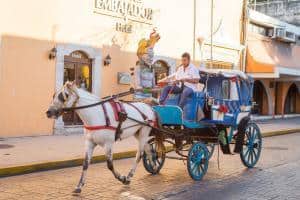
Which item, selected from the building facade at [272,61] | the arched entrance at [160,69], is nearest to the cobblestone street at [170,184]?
the arched entrance at [160,69]

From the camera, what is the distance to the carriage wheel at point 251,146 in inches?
438

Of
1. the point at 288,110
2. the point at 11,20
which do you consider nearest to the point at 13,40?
the point at 11,20

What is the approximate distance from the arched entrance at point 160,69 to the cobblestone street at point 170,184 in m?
9.65

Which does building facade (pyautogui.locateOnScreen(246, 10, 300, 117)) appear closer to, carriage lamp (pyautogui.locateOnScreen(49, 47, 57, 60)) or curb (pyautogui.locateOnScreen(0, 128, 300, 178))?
carriage lamp (pyautogui.locateOnScreen(49, 47, 57, 60))

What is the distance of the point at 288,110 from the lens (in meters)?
35.4

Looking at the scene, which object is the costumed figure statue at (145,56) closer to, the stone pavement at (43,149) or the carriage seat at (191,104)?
the stone pavement at (43,149)

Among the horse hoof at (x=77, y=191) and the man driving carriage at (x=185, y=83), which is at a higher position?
the man driving carriage at (x=185, y=83)

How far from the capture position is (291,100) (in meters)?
36.0

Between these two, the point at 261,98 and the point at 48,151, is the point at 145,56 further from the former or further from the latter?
the point at 261,98

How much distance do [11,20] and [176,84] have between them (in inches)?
287

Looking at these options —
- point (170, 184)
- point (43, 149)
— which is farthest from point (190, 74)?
point (43, 149)

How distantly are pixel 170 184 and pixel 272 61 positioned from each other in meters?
20.9

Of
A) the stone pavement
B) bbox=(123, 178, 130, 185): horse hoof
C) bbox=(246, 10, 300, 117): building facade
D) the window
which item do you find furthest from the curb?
the window

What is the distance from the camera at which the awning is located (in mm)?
27688
